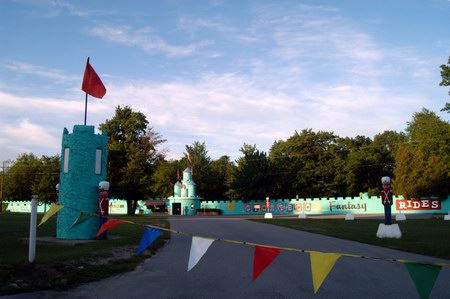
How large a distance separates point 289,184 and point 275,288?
63.5 m

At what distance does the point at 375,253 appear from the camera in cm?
1269

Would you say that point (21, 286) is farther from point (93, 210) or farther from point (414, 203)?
point (414, 203)

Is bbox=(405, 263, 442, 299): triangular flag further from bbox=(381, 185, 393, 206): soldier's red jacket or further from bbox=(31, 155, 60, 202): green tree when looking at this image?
bbox=(31, 155, 60, 202): green tree

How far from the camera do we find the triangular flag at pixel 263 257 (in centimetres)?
646

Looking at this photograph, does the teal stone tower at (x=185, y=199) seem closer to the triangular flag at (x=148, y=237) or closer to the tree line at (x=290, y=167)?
the tree line at (x=290, y=167)

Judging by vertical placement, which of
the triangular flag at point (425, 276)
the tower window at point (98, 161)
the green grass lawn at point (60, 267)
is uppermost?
the tower window at point (98, 161)

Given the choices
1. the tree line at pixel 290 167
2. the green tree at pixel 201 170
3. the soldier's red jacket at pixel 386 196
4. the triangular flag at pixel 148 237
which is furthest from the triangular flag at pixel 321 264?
the green tree at pixel 201 170

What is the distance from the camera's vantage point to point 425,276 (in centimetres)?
557

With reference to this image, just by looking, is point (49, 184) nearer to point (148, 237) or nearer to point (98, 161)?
point (98, 161)

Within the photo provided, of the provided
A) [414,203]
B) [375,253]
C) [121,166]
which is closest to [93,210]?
[375,253]

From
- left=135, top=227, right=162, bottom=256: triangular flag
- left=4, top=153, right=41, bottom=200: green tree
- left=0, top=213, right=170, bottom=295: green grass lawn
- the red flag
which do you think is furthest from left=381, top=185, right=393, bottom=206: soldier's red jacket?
left=4, top=153, right=41, bottom=200: green tree

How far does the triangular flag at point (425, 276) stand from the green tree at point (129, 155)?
48.0 m

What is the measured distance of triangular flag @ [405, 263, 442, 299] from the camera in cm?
550

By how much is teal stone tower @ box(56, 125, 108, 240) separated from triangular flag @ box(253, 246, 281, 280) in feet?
36.5
